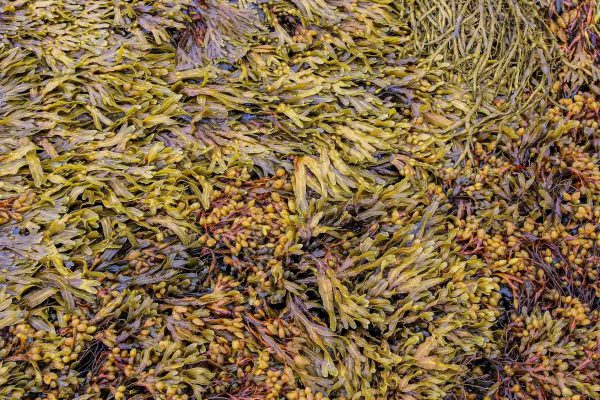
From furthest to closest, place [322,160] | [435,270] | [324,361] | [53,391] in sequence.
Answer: [322,160]
[435,270]
[324,361]
[53,391]

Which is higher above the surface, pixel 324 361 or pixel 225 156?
pixel 225 156

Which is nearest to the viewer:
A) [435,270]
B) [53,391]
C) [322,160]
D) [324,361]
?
[53,391]

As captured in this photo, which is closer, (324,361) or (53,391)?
(53,391)

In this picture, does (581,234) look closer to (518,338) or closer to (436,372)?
(518,338)

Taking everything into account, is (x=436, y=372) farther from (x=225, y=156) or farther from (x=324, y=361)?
(x=225, y=156)

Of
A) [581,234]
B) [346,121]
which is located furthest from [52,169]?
[581,234]

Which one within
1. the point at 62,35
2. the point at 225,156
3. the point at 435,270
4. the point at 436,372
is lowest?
the point at 436,372
